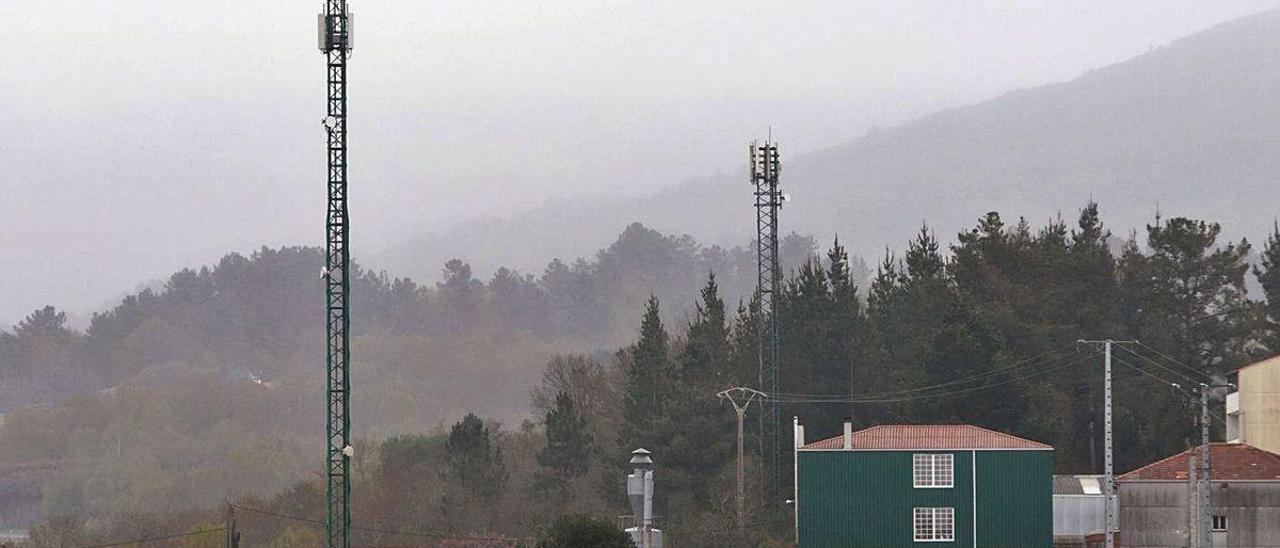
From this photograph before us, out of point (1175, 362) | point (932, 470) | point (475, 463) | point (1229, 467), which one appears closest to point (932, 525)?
point (932, 470)

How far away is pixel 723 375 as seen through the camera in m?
118

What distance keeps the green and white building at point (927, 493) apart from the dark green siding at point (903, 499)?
0.16 ft

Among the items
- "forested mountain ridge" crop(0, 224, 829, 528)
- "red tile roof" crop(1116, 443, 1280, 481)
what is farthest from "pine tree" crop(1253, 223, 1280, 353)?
"forested mountain ridge" crop(0, 224, 829, 528)

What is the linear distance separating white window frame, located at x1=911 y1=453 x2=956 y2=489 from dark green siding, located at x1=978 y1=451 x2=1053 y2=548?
142 centimetres

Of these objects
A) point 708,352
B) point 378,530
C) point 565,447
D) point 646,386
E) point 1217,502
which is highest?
point 708,352

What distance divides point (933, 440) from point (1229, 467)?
44.9 feet

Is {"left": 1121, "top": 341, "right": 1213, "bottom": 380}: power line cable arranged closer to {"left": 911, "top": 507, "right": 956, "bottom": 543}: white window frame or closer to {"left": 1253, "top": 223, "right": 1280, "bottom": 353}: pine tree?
{"left": 1253, "top": 223, "right": 1280, "bottom": 353}: pine tree

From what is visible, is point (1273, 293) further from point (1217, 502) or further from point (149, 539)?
point (149, 539)

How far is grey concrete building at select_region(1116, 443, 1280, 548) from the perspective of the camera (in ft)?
245

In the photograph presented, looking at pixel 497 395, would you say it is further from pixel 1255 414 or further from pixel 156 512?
pixel 1255 414

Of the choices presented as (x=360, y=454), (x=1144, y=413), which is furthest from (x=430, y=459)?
(x=1144, y=413)

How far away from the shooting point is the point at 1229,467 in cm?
7550

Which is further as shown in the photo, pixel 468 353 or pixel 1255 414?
pixel 468 353

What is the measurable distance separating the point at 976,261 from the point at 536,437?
45345 mm
